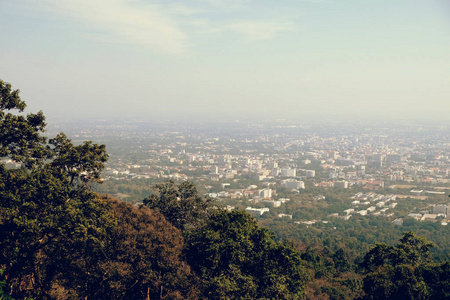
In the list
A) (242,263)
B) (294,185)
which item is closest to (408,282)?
(242,263)

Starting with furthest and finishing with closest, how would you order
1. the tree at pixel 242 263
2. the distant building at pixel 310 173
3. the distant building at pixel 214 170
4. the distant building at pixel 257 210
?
the distant building at pixel 214 170, the distant building at pixel 310 173, the distant building at pixel 257 210, the tree at pixel 242 263

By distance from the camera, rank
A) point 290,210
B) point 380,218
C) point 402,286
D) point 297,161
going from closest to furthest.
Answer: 1. point 402,286
2. point 380,218
3. point 290,210
4. point 297,161

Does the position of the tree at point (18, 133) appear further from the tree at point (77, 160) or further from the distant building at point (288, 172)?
the distant building at point (288, 172)

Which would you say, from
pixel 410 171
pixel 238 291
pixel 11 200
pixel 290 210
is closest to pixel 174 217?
pixel 238 291

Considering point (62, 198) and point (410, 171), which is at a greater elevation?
point (62, 198)

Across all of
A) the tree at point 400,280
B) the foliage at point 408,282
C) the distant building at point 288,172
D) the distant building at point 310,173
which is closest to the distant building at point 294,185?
the distant building at point 310,173

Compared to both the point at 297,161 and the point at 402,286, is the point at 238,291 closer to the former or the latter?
the point at 402,286
